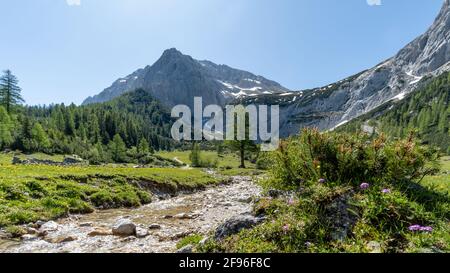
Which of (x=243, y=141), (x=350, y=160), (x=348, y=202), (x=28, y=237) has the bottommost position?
(x=28, y=237)

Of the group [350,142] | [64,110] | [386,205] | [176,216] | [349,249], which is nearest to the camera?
[349,249]

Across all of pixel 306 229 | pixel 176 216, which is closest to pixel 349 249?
pixel 306 229

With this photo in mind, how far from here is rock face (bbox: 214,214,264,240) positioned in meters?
8.05

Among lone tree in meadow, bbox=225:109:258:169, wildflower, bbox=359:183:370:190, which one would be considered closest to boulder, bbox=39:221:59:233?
wildflower, bbox=359:183:370:190

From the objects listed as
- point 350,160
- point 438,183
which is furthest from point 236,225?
point 438,183

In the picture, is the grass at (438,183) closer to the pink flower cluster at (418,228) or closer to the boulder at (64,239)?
the pink flower cluster at (418,228)

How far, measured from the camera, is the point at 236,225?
8.16 meters

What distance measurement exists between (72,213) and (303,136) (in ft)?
39.1

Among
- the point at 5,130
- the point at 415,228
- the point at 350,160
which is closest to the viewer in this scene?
the point at 415,228

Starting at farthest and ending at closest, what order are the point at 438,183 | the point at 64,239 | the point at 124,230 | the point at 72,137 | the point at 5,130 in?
the point at 72,137 < the point at 5,130 < the point at 438,183 < the point at 124,230 < the point at 64,239

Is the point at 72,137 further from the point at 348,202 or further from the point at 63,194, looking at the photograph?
the point at 348,202

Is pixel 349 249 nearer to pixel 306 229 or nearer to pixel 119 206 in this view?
pixel 306 229
